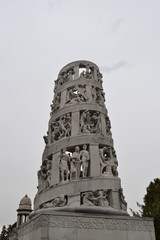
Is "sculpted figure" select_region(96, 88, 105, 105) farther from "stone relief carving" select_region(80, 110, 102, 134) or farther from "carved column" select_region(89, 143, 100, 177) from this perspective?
"carved column" select_region(89, 143, 100, 177)

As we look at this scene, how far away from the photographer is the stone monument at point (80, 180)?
9.22 meters

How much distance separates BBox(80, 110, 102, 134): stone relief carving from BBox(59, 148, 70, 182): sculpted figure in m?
1.49

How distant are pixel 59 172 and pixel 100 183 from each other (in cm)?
176

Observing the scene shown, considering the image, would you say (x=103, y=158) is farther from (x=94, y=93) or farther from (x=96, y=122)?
(x=94, y=93)

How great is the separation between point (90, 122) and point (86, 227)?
511cm

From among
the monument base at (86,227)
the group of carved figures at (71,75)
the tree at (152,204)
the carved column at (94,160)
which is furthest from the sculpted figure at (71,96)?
the tree at (152,204)

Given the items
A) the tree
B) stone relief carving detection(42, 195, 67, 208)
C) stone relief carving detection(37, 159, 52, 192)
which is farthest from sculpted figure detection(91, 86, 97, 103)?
the tree

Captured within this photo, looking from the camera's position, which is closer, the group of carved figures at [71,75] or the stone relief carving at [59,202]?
the stone relief carving at [59,202]

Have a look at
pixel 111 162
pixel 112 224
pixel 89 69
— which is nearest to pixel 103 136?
pixel 111 162

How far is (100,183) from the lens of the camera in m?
10.7

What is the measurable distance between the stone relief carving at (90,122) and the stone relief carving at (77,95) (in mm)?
883

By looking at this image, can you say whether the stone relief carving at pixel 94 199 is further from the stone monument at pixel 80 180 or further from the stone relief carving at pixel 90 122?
the stone relief carving at pixel 90 122

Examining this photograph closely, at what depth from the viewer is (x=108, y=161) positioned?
11766mm

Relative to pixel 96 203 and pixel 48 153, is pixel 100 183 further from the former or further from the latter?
pixel 48 153
